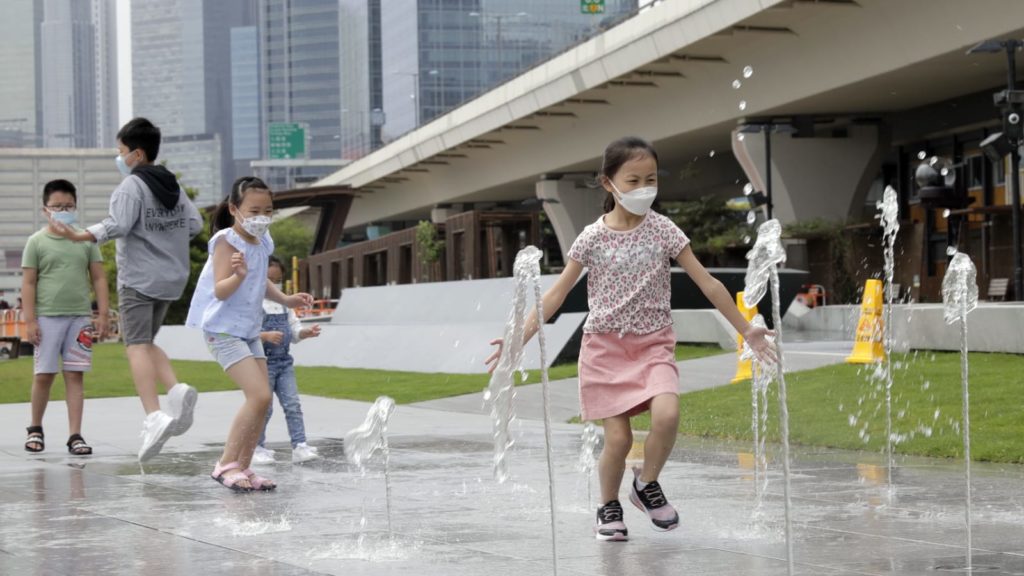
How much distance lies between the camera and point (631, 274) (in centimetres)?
618

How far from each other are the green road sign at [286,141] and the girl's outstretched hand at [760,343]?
148 metres

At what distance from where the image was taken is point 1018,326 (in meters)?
16.0

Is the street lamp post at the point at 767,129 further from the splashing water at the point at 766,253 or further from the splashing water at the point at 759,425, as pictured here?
the splashing water at the point at 766,253

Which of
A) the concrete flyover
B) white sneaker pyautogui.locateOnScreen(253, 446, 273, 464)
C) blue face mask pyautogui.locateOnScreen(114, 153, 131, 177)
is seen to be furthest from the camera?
the concrete flyover

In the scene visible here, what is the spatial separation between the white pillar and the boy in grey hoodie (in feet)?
141

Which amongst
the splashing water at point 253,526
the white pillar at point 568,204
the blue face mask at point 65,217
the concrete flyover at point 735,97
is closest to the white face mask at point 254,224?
the splashing water at point 253,526

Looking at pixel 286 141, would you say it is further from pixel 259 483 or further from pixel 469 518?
pixel 469 518

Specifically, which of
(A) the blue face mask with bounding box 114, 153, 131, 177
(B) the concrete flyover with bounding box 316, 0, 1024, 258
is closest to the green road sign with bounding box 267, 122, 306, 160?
(B) the concrete flyover with bounding box 316, 0, 1024, 258

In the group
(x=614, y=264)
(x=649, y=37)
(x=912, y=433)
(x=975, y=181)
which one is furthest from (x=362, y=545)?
(x=975, y=181)

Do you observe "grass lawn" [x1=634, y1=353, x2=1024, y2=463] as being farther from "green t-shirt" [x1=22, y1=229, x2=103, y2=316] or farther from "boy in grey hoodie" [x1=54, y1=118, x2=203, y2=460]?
"green t-shirt" [x1=22, y1=229, x2=103, y2=316]

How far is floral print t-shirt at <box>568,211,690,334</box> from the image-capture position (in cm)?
614

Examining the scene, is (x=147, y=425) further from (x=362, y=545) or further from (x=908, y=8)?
(x=908, y=8)

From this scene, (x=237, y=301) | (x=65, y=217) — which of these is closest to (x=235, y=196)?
(x=237, y=301)

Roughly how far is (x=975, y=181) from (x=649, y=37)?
11.2 m
